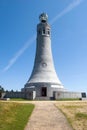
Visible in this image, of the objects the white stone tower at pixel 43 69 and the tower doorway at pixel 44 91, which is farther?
the white stone tower at pixel 43 69

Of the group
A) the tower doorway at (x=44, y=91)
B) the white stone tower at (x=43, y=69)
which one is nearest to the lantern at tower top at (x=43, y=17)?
the white stone tower at (x=43, y=69)

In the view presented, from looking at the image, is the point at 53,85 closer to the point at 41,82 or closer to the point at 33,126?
the point at 41,82

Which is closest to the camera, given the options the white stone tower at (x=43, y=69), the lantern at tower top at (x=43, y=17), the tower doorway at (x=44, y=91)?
the tower doorway at (x=44, y=91)

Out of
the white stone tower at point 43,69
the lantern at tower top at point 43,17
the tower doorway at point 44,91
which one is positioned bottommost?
the tower doorway at point 44,91

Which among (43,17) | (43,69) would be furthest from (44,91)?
(43,17)

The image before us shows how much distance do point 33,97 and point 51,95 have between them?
4.19 meters

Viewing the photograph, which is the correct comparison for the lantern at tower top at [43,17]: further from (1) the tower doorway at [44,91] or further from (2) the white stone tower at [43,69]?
(1) the tower doorway at [44,91]

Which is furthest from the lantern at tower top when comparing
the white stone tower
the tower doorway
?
the tower doorway

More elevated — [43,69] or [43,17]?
[43,17]

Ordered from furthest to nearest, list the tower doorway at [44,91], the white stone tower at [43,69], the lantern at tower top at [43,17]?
1. the lantern at tower top at [43,17]
2. the white stone tower at [43,69]
3. the tower doorway at [44,91]

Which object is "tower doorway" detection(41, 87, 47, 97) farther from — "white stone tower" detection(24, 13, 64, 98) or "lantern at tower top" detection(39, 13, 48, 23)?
"lantern at tower top" detection(39, 13, 48, 23)

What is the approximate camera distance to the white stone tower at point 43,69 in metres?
44.2

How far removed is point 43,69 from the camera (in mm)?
47750

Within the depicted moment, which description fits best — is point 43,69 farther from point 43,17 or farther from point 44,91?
point 43,17
